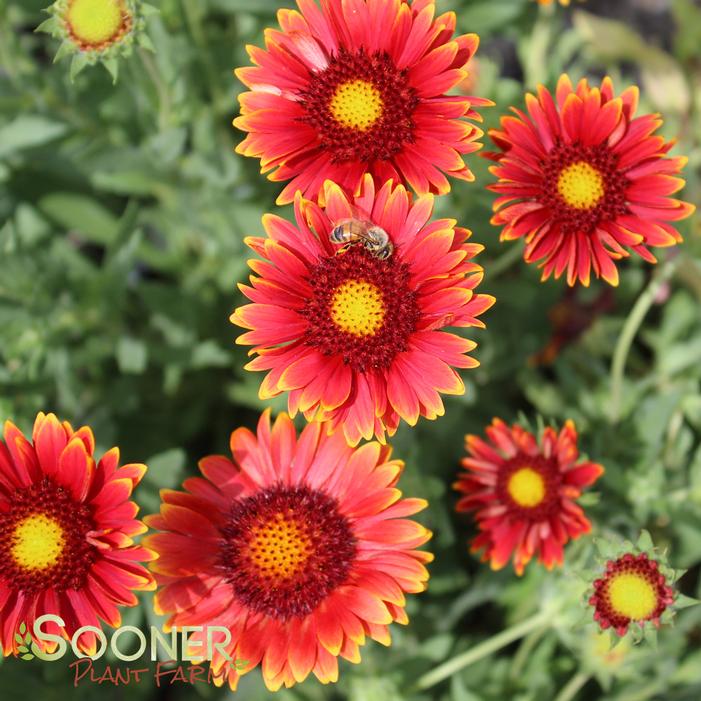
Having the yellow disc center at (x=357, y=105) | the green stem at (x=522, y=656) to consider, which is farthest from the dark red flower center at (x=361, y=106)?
the green stem at (x=522, y=656)

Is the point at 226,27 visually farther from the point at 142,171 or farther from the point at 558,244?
the point at 558,244

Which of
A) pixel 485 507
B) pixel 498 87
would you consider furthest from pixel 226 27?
→ pixel 485 507

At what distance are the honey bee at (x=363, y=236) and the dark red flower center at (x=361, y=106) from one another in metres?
0.21

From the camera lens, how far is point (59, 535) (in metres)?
1.95

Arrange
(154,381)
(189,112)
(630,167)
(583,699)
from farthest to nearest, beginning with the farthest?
(154,381)
(583,699)
(189,112)
(630,167)

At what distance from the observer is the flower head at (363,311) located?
6.27 ft

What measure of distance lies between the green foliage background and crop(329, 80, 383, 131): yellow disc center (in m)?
0.57

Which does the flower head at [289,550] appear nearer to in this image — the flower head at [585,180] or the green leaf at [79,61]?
the flower head at [585,180]

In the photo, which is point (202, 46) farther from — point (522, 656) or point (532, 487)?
point (522, 656)

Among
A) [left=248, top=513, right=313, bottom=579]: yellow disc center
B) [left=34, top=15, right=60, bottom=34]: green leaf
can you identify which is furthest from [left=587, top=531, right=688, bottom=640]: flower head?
[left=34, top=15, right=60, bottom=34]: green leaf

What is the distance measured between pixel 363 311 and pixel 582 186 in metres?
0.66

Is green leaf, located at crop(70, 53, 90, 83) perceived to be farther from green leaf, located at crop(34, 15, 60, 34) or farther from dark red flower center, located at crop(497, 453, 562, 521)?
dark red flower center, located at crop(497, 453, 562, 521)

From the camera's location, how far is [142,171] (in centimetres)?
308

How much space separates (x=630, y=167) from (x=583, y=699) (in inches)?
85.3
